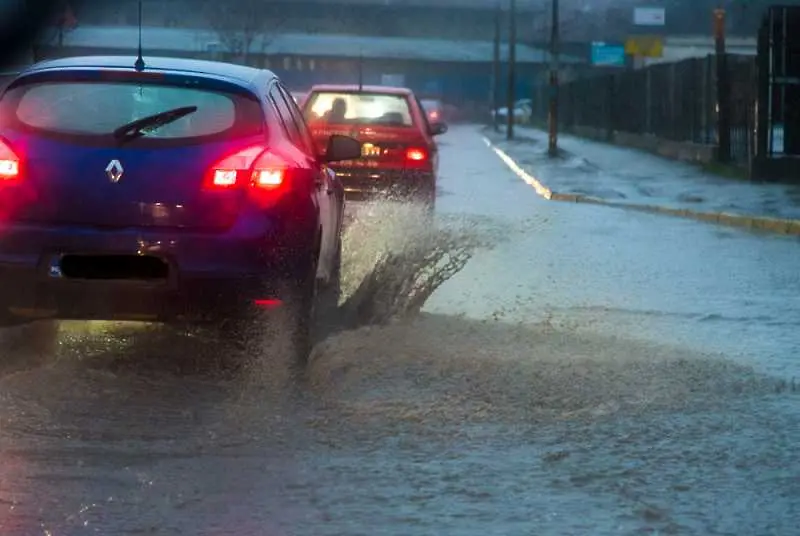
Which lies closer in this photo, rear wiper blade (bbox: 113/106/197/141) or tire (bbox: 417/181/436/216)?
rear wiper blade (bbox: 113/106/197/141)

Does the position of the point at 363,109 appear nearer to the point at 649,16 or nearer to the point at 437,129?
the point at 437,129

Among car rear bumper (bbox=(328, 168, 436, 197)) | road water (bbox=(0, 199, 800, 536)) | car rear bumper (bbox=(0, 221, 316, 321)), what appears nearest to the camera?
road water (bbox=(0, 199, 800, 536))

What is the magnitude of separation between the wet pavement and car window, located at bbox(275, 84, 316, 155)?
33.3 feet

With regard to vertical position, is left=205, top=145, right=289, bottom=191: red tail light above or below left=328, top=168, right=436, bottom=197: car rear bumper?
above

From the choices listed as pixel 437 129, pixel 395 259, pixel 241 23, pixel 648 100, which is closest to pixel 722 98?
pixel 648 100

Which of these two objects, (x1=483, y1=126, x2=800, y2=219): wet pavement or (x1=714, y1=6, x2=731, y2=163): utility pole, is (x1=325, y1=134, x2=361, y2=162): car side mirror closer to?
(x1=483, y1=126, x2=800, y2=219): wet pavement

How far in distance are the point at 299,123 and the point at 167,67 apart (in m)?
1.20

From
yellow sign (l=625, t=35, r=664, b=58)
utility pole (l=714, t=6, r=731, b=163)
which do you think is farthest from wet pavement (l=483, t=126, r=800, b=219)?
yellow sign (l=625, t=35, r=664, b=58)

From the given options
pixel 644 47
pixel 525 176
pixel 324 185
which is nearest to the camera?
pixel 324 185

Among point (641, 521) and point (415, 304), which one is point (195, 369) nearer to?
point (415, 304)

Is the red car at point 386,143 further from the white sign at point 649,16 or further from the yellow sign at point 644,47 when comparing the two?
the white sign at point 649,16

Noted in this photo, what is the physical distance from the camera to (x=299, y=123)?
8.47m

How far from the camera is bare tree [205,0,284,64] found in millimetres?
69438

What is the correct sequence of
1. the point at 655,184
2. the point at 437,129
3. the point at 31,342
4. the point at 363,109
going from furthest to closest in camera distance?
the point at 655,184, the point at 437,129, the point at 363,109, the point at 31,342
